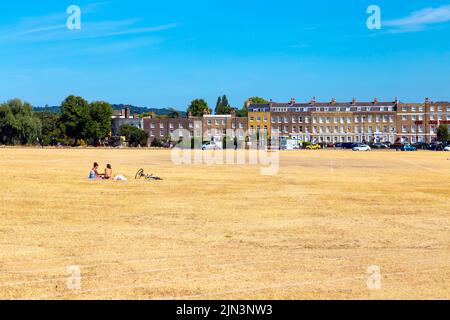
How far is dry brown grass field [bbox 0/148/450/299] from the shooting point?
408 inches

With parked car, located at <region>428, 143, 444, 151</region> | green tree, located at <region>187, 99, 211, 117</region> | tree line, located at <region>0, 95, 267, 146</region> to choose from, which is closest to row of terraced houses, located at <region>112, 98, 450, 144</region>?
green tree, located at <region>187, 99, 211, 117</region>

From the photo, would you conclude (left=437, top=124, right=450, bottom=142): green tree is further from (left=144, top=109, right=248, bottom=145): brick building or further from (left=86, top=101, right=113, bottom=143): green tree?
(left=86, top=101, right=113, bottom=143): green tree

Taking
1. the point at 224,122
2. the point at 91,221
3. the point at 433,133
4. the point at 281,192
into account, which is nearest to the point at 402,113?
the point at 433,133

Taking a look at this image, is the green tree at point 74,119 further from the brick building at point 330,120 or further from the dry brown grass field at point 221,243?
the dry brown grass field at point 221,243

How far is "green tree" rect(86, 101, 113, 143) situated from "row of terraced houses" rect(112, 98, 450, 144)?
3496 centimetres

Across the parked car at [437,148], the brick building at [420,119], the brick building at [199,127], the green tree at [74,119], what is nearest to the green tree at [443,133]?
the brick building at [420,119]

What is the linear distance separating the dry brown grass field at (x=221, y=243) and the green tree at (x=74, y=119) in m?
101

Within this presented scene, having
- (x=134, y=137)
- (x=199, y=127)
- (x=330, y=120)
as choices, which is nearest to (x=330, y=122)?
(x=330, y=120)

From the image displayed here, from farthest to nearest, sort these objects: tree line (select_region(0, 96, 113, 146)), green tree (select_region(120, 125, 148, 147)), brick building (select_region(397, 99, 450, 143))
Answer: brick building (select_region(397, 99, 450, 143)) < green tree (select_region(120, 125, 148, 147)) < tree line (select_region(0, 96, 113, 146))

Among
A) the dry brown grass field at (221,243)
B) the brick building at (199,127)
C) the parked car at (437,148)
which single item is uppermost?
the brick building at (199,127)

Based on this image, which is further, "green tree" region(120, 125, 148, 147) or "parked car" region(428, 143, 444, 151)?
"green tree" region(120, 125, 148, 147)

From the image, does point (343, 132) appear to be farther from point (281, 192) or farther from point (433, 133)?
point (281, 192)

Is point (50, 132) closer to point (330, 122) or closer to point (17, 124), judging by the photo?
point (17, 124)

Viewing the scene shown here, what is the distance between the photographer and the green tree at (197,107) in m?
190
